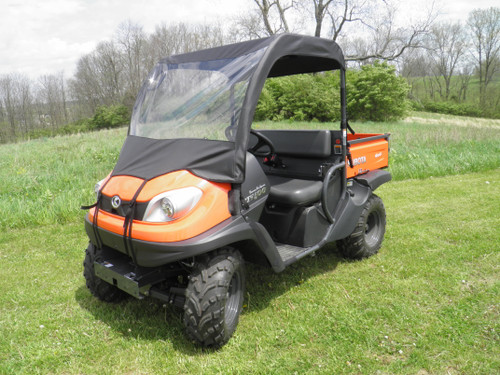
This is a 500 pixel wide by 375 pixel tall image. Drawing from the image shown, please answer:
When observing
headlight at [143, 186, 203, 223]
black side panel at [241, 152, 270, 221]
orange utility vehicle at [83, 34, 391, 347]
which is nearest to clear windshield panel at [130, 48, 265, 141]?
orange utility vehicle at [83, 34, 391, 347]

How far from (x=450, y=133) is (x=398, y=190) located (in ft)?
17.5

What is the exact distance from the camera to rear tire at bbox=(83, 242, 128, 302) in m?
2.99

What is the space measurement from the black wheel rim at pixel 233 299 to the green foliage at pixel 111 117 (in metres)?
37.3

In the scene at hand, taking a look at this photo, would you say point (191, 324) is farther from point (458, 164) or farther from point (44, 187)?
point (458, 164)

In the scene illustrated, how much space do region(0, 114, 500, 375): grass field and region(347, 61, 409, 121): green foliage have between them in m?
18.6

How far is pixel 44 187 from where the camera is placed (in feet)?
20.1

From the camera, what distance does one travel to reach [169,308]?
3.09m

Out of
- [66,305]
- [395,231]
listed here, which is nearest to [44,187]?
[66,305]

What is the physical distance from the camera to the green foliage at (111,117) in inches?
1492

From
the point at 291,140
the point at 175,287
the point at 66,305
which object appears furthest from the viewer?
the point at 291,140

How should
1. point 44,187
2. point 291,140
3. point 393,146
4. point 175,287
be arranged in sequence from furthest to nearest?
point 393,146 < point 44,187 < point 291,140 < point 175,287

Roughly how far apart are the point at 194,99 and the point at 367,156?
1.97 metres

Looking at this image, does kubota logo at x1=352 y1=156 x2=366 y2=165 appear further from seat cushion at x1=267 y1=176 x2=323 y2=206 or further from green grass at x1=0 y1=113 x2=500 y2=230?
green grass at x1=0 y1=113 x2=500 y2=230

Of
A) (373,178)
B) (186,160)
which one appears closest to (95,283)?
(186,160)
